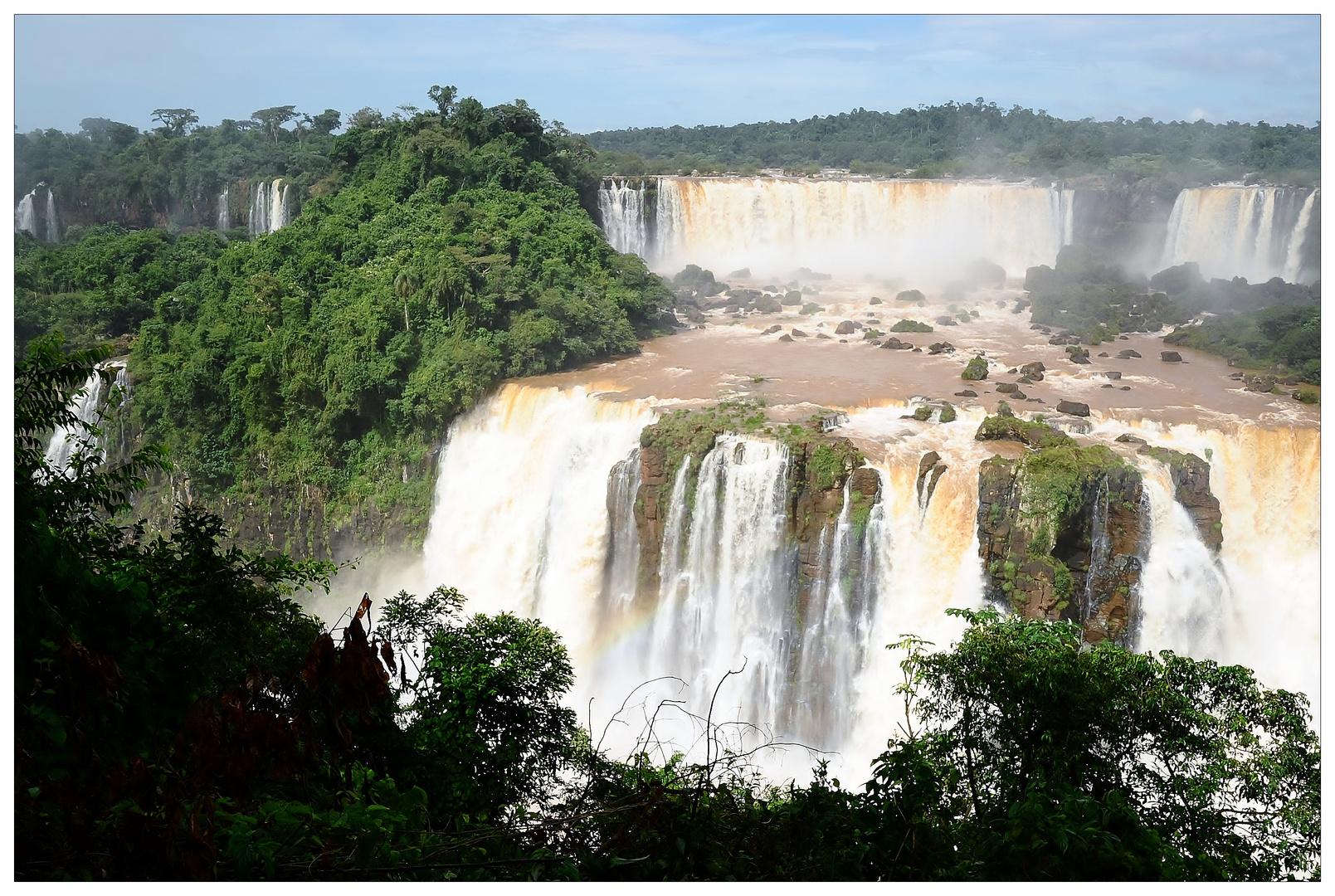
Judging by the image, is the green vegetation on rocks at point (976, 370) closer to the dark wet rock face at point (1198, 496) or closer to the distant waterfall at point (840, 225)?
the dark wet rock face at point (1198, 496)

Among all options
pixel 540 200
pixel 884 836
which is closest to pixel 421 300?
pixel 540 200

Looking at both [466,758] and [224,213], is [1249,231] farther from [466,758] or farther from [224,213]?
[224,213]

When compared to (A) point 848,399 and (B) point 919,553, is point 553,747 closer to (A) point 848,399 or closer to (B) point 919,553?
(B) point 919,553

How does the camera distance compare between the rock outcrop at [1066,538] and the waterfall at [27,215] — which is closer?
the rock outcrop at [1066,538]

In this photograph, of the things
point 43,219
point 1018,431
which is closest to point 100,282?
point 43,219

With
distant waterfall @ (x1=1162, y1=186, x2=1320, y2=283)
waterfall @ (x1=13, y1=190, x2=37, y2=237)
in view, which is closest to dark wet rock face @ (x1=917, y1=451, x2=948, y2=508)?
distant waterfall @ (x1=1162, y1=186, x2=1320, y2=283)

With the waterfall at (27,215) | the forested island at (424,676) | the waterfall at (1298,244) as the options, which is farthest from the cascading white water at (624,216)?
the waterfall at (27,215)

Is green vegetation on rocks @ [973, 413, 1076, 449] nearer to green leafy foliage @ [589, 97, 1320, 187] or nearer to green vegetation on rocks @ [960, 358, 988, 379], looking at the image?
green vegetation on rocks @ [960, 358, 988, 379]

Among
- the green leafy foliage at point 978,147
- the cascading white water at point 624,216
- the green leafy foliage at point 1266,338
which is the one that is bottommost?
the green leafy foliage at point 1266,338
